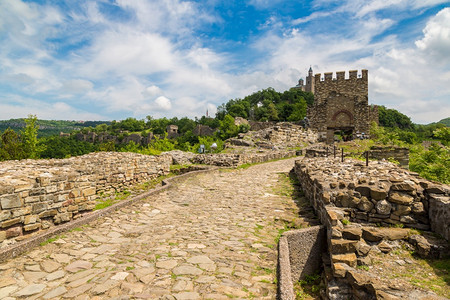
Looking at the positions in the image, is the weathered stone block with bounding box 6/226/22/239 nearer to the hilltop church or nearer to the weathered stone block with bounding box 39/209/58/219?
the weathered stone block with bounding box 39/209/58/219

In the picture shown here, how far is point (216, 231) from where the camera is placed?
5.24 metres

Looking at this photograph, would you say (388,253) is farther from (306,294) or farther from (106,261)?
(106,261)

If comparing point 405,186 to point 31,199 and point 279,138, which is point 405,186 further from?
point 279,138

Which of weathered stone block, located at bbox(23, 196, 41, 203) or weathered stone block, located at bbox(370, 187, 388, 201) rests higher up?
weathered stone block, located at bbox(370, 187, 388, 201)

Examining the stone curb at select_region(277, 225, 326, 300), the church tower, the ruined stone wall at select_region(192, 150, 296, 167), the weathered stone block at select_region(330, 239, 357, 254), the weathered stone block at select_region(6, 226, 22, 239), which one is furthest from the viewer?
the church tower

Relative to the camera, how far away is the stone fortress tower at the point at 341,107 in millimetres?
25625

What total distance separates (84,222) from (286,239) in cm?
427

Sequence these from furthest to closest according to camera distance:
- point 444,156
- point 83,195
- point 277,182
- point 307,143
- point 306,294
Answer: point 307,143, point 277,182, point 444,156, point 83,195, point 306,294

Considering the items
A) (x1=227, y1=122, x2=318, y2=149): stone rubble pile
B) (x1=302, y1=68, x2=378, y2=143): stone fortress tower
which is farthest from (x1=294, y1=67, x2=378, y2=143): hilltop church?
(x1=227, y1=122, x2=318, y2=149): stone rubble pile

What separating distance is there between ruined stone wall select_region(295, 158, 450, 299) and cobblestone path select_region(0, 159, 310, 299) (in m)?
0.94

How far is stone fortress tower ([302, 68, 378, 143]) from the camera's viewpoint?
25.6 m

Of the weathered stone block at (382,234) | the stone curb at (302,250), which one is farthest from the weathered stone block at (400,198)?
the stone curb at (302,250)

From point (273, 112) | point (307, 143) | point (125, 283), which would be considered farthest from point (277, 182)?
point (273, 112)

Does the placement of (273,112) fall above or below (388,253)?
above
